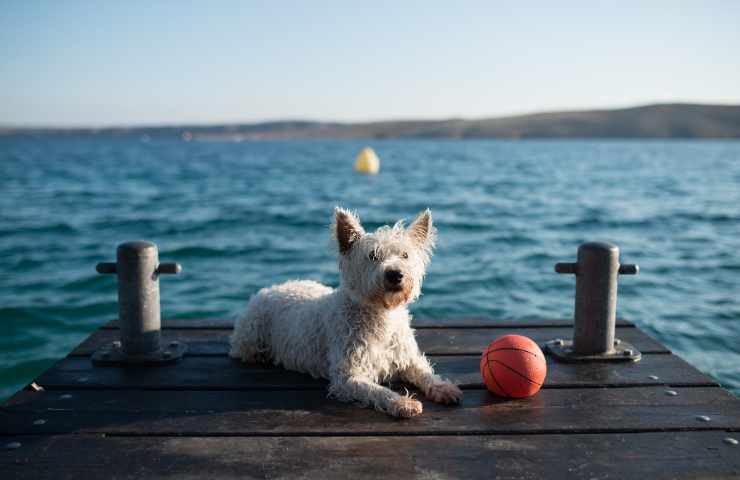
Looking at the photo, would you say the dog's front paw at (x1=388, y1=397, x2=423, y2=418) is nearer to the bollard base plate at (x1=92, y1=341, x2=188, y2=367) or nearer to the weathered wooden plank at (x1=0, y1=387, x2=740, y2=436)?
the weathered wooden plank at (x1=0, y1=387, x2=740, y2=436)

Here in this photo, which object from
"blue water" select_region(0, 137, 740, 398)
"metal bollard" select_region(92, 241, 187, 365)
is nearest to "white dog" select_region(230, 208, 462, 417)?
"metal bollard" select_region(92, 241, 187, 365)

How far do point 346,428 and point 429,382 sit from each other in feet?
2.94

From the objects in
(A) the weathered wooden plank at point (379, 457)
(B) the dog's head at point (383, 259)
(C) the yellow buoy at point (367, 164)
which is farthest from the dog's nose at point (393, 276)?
(C) the yellow buoy at point (367, 164)

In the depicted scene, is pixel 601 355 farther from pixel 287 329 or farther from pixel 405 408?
pixel 287 329

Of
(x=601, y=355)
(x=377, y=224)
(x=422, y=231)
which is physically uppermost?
(x=422, y=231)

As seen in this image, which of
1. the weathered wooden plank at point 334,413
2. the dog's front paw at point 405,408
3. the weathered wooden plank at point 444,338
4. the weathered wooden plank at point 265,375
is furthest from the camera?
the weathered wooden plank at point 444,338

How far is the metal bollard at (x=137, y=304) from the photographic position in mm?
5410

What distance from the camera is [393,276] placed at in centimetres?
453

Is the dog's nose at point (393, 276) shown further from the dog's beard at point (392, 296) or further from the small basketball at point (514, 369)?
the small basketball at point (514, 369)

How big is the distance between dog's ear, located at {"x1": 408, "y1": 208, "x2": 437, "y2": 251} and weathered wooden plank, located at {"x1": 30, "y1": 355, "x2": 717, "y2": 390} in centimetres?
120

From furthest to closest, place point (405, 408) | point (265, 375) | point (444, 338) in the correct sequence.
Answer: point (444, 338) < point (265, 375) < point (405, 408)

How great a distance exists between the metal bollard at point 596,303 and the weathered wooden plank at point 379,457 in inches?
57.5

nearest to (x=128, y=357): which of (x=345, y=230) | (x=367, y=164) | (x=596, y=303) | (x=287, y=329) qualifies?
(x=287, y=329)

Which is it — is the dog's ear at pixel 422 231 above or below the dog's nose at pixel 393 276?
above
